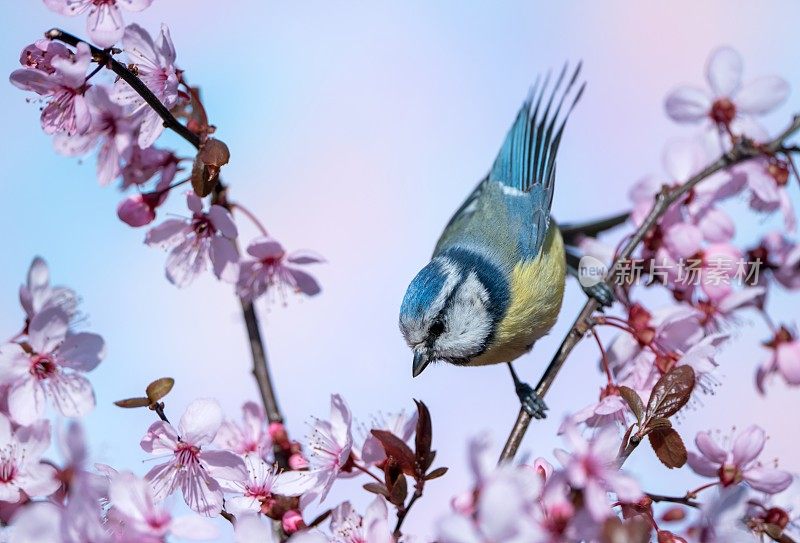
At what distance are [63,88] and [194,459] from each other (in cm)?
93

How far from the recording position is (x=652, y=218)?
264 cm

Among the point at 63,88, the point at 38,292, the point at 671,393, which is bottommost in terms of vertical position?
the point at 671,393

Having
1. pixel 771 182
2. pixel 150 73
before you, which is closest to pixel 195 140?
pixel 150 73

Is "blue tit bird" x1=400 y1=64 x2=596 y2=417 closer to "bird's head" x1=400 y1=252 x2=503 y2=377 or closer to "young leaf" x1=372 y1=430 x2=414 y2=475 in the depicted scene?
"bird's head" x1=400 y1=252 x2=503 y2=377

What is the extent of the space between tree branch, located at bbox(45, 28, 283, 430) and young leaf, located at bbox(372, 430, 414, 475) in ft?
1.77

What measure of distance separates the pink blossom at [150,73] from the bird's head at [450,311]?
985 mm

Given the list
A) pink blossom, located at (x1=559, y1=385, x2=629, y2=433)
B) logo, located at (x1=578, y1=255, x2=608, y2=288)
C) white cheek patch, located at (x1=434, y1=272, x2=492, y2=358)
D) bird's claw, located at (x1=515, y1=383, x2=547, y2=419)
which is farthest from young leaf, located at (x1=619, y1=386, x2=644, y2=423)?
logo, located at (x1=578, y1=255, x2=608, y2=288)

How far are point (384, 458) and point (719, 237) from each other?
1.43 meters

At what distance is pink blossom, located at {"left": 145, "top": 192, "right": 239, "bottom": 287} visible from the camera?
7.57 feet

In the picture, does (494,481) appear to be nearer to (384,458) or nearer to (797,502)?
(384,458)

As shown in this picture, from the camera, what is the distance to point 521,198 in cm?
341

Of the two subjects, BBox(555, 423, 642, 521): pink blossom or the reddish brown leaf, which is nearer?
BBox(555, 423, 642, 521): pink blossom

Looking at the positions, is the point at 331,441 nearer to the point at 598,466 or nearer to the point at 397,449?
the point at 397,449

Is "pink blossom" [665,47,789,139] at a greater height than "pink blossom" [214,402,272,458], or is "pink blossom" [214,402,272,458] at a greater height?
"pink blossom" [665,47,789,139]
